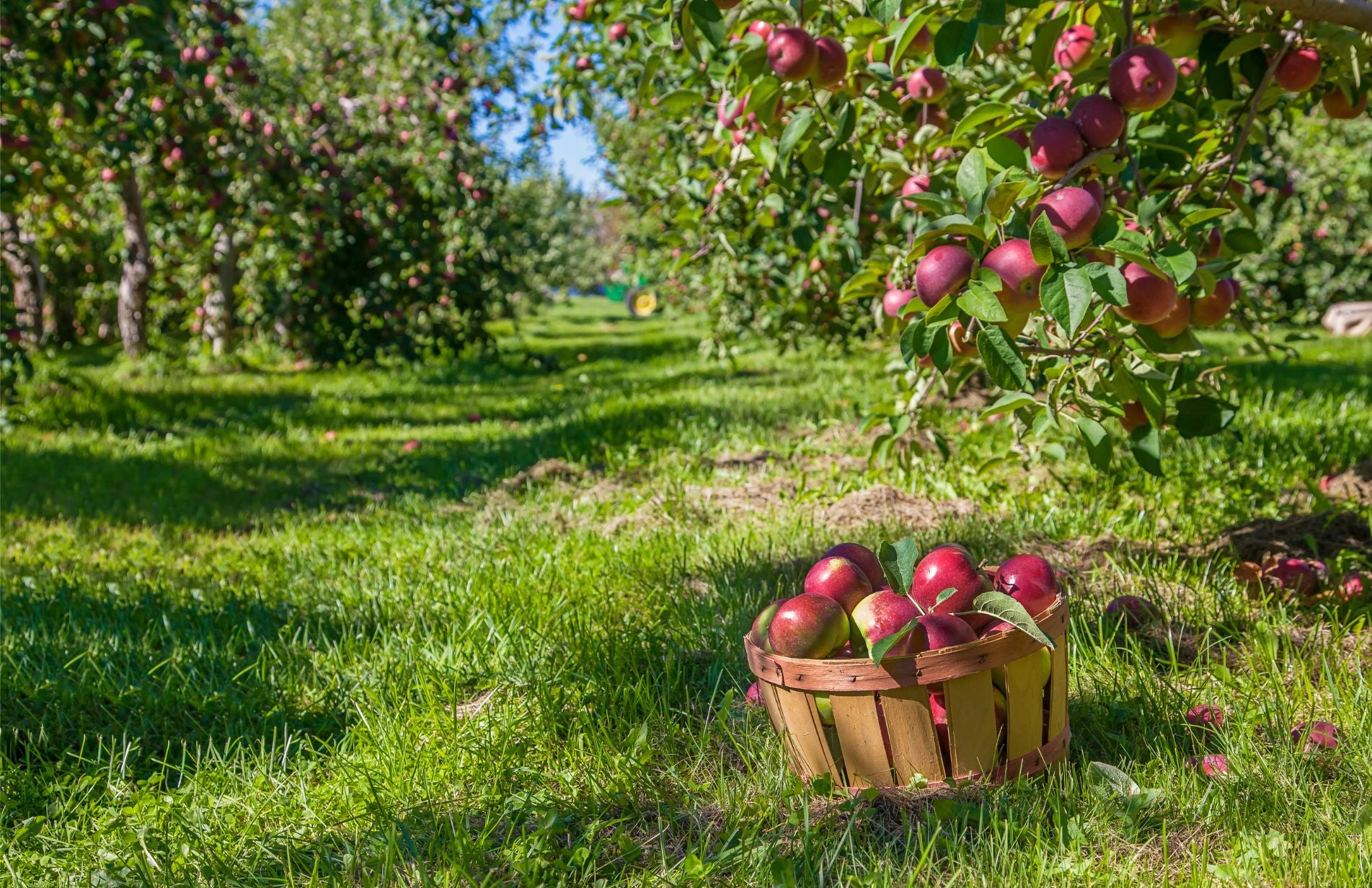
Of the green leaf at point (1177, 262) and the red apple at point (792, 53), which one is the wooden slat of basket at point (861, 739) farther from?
the red apple at point (792, 53)

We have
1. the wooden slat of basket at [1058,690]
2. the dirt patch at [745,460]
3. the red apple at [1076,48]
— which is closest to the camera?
the wooden slat of basket at [1058,690]

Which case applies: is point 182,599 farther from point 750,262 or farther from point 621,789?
point 750,262

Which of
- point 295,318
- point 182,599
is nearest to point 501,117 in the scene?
point 295,318

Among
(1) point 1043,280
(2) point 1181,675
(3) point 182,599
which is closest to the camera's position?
(1) point 1043,280

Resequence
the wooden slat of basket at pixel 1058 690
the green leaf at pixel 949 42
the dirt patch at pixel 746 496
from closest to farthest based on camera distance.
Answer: the wooden slat of basket at pixel 1058 690 → the green leaf at pixel 949 42 → the dirt patch at pixel 746 496

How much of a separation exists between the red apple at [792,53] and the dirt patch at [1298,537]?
1633 millimetres

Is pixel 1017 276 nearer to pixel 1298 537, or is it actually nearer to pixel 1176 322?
pixel 1176 322

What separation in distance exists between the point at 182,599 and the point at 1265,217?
12321mm

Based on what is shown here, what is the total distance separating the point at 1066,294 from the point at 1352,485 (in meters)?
2.36

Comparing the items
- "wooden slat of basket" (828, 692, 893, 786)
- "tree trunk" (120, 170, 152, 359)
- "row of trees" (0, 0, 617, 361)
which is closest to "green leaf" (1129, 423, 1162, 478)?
"wooden slat of basket" (828, 692, 893, 786)

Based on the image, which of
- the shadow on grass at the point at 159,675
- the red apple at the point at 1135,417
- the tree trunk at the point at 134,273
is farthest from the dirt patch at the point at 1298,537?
the tree trunk at the point at 134,273

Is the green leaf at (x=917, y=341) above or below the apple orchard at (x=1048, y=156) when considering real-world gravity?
below

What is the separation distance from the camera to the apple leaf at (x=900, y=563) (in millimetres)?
1619

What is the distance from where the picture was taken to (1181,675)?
1.94 meters
